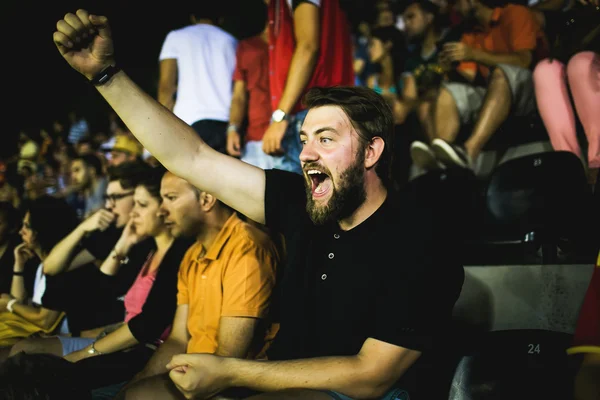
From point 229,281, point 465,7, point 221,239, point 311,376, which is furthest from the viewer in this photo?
point 465,7

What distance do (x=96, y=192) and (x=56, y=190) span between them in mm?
2021

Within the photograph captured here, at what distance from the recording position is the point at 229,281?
8.45ft

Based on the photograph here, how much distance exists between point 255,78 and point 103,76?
210cm

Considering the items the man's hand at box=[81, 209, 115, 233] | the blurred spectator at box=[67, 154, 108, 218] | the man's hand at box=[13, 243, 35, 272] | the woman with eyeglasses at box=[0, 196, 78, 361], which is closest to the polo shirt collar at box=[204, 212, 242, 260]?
the man's hand at box=[81, 209, 115, 233]

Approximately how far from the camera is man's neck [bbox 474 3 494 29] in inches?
180

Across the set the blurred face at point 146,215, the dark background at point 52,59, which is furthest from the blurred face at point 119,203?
the dark background at point 52,59

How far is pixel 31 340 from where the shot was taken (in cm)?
357

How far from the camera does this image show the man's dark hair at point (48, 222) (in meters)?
4.74

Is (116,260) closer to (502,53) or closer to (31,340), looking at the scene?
(31,340)

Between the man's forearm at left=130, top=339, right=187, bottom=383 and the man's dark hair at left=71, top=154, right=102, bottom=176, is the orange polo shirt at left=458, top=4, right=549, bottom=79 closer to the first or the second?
the man's forearm at left=130, top=339, right=187, bottom=383

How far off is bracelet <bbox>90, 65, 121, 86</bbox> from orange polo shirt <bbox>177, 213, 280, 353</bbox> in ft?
3.23

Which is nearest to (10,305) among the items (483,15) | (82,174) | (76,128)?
(82,174)

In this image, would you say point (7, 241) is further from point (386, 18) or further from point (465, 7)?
point (465, 7)

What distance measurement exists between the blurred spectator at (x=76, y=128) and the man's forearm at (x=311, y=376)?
381 inches
